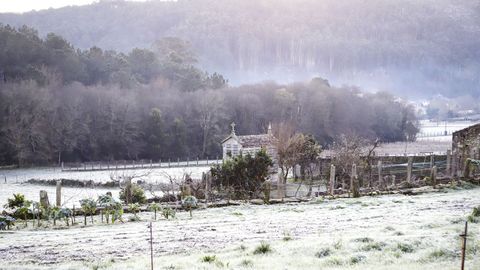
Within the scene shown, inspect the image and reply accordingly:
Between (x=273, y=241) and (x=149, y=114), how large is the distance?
178 ft

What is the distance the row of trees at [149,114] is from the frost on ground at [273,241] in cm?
4339

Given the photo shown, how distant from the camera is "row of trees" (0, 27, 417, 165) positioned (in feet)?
185

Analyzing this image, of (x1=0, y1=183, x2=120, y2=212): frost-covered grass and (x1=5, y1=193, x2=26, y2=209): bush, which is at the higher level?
(x1=5, y1=193, x2=26, y2=209): bush

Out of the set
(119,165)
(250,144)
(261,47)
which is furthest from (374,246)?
(261,47)

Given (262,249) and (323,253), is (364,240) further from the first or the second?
(262,249)

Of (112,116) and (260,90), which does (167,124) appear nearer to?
(112,116)

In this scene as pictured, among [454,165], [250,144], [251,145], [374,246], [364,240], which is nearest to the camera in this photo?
[374,246]

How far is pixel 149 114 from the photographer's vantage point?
64250mm

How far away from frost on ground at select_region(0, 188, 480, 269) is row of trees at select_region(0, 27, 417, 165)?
43.4 meters

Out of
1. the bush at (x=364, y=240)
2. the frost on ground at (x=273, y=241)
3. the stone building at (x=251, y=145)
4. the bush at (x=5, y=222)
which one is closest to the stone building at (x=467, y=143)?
the stone building at (x=251, y=145)

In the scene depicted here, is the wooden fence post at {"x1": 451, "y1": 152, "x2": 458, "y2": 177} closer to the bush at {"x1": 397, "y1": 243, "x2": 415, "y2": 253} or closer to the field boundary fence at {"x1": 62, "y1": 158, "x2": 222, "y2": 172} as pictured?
the bush at {"x1": 397, "y1": 243, "x2": 415, "y2": 253}

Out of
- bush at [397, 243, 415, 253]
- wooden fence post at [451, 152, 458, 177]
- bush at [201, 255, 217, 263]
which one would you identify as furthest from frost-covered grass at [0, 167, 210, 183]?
bush at [397, 243, 415, 253]

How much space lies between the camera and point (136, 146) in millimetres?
61969

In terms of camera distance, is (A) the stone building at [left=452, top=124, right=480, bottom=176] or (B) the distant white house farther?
(B) the distant white house
